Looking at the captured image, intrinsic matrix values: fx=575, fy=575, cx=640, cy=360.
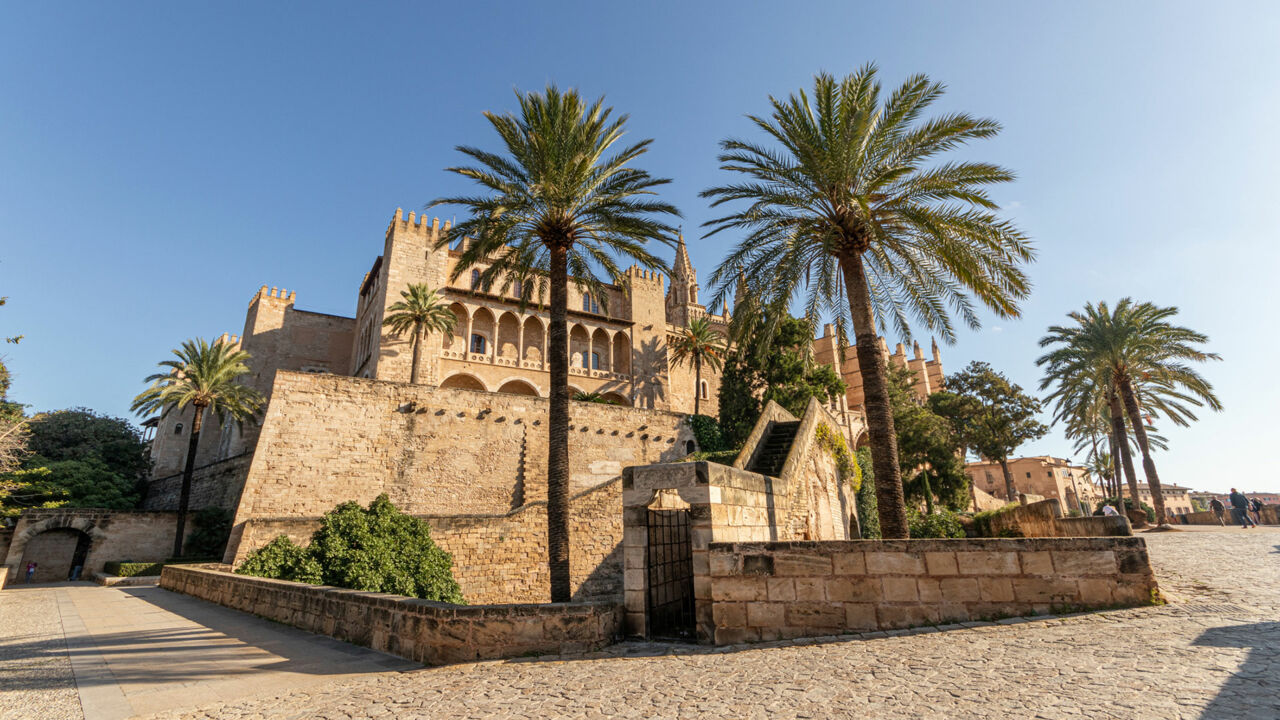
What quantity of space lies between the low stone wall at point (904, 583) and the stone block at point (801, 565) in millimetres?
12

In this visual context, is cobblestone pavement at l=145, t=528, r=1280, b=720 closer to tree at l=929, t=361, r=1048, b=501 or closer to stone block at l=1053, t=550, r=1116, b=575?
stone block at l=1053, t=550, r=1116, b=575

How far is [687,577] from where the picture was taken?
9125 mm

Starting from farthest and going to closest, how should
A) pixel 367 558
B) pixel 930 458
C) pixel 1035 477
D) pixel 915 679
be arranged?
pixel 1035 477, pixel 930 458, pixel 367 558, pixel 915 679

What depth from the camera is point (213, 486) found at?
88.8 feet

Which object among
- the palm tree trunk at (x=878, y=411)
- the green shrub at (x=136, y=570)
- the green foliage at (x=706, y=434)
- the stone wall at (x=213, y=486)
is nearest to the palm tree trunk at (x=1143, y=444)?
the green foliage at (x=706, y=434)

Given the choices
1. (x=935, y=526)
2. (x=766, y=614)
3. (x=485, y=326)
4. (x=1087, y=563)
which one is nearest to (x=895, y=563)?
(x=766, y=614)

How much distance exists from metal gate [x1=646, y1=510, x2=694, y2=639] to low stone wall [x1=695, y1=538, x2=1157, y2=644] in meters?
0.85

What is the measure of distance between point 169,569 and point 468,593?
9.34 meters

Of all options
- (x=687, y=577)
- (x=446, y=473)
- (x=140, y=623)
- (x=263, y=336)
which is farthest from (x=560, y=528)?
(x=263, y=336)

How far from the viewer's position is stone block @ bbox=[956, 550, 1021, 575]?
6.36 metres

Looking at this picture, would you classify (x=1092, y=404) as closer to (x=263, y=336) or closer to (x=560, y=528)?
(x=560, y=528)

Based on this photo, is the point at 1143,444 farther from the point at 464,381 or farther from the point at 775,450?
the point at 464,381

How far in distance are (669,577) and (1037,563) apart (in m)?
4.66

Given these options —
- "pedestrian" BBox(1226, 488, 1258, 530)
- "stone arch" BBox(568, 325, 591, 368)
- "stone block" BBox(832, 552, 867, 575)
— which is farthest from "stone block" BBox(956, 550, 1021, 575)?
"stone arch" BBox(568, 325, 591, 368)
